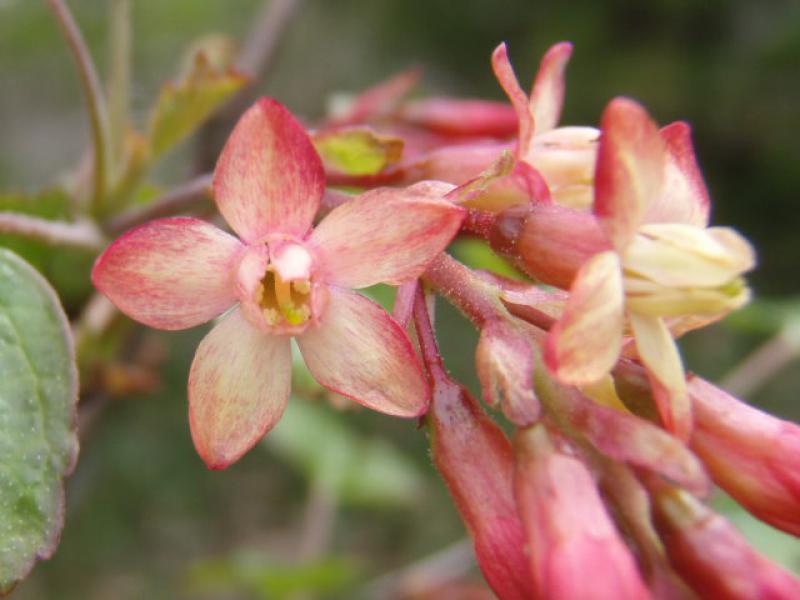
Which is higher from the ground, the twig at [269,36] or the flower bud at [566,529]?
the flower bud at [566,529]

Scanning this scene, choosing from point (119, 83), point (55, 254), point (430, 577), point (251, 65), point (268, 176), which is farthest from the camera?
point (430, 577)

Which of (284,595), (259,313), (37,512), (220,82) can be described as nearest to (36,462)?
(37,512)

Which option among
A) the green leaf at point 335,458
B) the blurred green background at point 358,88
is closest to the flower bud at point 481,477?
the green leaf at point 335,458

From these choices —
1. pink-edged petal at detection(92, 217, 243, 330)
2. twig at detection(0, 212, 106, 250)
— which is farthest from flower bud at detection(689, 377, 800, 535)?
twig at detection(0, 212, 106, 250)

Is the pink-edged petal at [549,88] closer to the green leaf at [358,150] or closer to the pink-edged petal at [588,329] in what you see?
the green leaf at [358,150]

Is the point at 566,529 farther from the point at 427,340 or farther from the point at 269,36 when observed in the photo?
the point at 269,36

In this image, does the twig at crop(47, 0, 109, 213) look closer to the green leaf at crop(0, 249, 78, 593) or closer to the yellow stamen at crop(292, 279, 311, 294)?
the green leaf at crop(0, 249, 78, 593)

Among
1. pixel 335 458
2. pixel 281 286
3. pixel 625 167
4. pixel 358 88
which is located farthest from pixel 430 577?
pixel 358 88
